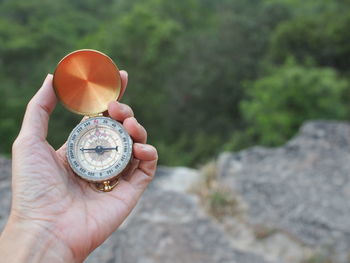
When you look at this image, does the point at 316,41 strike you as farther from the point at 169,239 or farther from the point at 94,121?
the point at 94,121

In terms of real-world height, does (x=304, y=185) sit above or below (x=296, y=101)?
above

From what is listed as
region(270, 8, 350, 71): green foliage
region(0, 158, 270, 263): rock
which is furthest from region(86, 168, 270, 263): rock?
region(270, 8, 350, 71): green foliage

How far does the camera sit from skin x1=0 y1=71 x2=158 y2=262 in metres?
1.96

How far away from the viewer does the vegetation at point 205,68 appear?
12609mm

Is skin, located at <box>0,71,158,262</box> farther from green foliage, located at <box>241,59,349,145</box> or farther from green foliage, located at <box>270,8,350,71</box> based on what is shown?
green foliage, located at <box>270,8,350,71</box>

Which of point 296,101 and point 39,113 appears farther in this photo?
point 296,101

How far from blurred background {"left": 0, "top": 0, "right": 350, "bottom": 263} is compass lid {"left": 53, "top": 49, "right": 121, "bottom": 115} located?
244 cm

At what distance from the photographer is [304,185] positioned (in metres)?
6.02

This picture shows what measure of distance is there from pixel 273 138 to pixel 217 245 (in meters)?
7.97

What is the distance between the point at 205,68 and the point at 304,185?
13.5 m

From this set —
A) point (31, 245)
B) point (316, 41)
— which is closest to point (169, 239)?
point (31, 245)

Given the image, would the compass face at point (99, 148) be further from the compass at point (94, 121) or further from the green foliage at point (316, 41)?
the green foliage at point (316, 41)

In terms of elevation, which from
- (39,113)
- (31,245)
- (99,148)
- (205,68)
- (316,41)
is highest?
(39,113)

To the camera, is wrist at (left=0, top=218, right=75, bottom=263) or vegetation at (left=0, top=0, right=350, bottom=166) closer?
wrist at (left=0, top=218, right=75, bottom=263)
